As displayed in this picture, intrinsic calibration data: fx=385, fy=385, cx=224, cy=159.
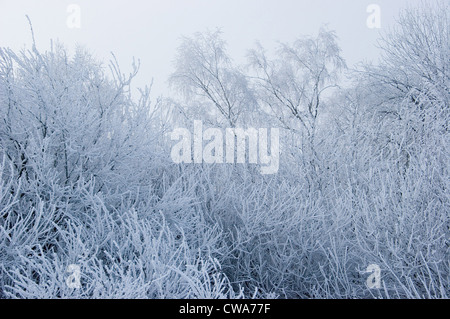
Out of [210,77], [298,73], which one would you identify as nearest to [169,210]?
[210,77]

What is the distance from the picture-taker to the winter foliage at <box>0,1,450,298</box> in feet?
8.63

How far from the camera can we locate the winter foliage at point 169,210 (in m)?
2.63

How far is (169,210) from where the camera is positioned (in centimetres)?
363

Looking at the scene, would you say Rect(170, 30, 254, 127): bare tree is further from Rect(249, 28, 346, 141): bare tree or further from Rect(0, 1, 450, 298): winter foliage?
Rect(0, 1, 450, 298): winter foliage

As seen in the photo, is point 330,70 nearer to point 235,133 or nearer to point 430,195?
point 235,133

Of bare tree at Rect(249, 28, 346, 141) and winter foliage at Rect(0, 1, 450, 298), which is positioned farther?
bare tree at Rect(249, 28, 346, 141)

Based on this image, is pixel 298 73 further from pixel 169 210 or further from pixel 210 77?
pixel 169 210

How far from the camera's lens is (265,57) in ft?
36.4

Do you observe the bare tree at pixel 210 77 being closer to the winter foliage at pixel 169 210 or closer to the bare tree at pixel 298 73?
the bare tree at pixel 298 73

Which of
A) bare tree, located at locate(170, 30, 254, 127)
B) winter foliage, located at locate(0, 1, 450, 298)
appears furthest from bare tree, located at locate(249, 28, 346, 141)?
winter foliage, located at locate(0, 1, 450, 298)

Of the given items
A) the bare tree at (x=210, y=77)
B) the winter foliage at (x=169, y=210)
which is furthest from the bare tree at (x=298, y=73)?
the winter foliage at (x=169, y=210)

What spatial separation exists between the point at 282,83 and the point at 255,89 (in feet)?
2.59

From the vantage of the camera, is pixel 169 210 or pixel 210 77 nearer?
pixel 169 210

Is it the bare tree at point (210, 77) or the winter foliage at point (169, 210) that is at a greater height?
the bare tree at point (210, 77)
